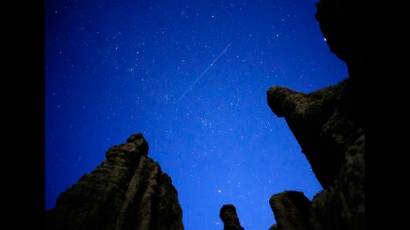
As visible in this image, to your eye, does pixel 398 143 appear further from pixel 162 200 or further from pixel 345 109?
pixel 162 200

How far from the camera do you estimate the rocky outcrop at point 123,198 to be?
12.5 meters

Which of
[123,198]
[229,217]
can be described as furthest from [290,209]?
[229,217]

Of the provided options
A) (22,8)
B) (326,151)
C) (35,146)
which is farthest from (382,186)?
(326,151)

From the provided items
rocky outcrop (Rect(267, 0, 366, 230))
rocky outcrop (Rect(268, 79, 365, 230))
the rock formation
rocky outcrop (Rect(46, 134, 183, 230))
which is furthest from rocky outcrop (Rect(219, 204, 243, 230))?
rocky outcrop (Rect(268, 79, 365, 230))

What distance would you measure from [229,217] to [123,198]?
12533mm

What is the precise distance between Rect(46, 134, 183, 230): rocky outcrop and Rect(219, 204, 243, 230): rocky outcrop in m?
5.98

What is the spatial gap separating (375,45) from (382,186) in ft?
9.15

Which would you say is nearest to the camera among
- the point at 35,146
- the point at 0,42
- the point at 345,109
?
the point at 0,42

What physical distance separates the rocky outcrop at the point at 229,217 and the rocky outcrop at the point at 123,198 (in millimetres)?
5979

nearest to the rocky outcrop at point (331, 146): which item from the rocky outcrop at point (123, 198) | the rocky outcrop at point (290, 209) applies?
the rocky outcrop at point (290, 209)

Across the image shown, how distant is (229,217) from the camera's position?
2480cm

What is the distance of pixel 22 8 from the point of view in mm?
2701

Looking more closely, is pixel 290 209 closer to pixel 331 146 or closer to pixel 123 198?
pixel 331 146

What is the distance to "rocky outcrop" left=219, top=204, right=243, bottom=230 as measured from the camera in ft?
78.3
